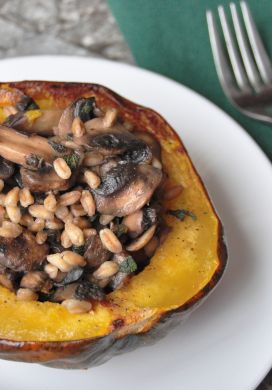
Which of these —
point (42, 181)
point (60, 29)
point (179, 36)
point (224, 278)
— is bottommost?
point (224, 278)

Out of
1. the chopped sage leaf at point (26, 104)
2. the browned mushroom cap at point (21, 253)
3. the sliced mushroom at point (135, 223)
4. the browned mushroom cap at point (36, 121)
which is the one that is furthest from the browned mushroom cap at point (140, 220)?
the chopped sage leaf at point (26, 104)

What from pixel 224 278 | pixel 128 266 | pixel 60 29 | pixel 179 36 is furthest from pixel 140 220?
pixel 60 29

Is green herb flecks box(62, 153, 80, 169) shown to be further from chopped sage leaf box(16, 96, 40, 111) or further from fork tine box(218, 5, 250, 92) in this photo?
fork tine box(218, 5, 250, 92)

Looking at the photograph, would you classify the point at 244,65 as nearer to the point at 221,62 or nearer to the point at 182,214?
the point at 221,62

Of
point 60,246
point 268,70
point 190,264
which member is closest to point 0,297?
point 60,246

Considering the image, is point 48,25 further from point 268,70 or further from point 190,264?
point 190,264

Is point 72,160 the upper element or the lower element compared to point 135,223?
upper

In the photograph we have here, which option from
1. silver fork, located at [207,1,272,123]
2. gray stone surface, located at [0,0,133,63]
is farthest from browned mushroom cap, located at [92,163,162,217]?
gray stone surface, located at [0,0,133,63]
